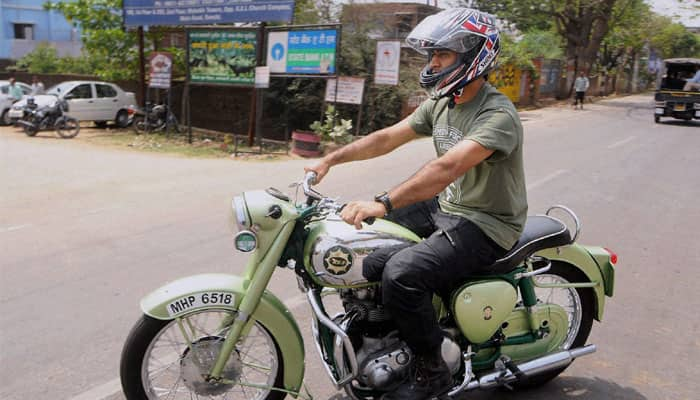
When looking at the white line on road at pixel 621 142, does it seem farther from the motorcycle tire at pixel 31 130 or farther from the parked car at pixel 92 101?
the motorcycle tire at pixel 31 130

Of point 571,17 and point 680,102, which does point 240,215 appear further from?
point 571,17

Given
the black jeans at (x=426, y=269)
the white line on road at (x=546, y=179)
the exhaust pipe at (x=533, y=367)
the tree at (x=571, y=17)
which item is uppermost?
the tree at (x=571, y=17)

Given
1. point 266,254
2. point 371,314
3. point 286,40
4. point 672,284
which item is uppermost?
point 286,40

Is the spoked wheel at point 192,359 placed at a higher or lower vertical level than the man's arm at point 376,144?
lower

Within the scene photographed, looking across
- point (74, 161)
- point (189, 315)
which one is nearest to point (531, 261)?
point (189, 315)

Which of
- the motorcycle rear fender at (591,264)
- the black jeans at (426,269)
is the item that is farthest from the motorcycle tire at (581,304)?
the black jeans at (426,269)

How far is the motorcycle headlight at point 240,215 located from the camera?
268cm

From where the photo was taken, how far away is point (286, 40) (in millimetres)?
14695

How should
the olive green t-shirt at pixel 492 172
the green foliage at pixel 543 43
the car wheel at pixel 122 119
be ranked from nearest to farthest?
the olive green t-shirt at pixel 492 172 < the car wheel at pixel 122 119 < the green foliage at pixel 543 43

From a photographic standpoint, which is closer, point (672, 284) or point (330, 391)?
point (330, 391)

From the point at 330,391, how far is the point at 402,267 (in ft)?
3.54

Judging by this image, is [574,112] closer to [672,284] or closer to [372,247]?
[672,284]

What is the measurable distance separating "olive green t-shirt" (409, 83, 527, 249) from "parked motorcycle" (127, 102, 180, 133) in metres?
16.0

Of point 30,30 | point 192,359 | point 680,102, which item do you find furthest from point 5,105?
point 30,30
